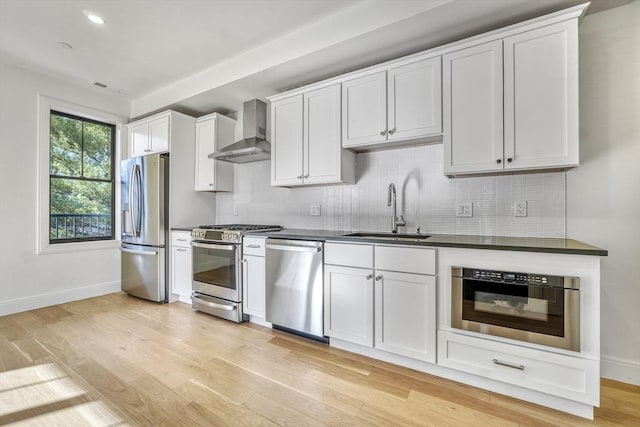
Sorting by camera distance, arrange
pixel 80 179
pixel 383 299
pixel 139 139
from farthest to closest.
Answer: pixel 139 139
pixel 80 179
pixel 383 299

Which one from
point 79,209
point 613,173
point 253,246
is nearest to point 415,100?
point 613,173

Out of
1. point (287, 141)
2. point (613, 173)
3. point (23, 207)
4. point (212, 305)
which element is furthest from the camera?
point (23, 207)

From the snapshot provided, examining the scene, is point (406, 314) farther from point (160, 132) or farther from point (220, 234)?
point (160, 132)

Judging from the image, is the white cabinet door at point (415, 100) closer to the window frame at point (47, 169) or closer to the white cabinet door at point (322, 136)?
the white cabinet door at point (322, 136)

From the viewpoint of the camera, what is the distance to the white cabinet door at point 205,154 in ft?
12.4

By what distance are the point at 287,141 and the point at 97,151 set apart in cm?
291

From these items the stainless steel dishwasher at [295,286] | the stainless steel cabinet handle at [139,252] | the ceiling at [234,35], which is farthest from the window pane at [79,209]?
the stainless steel dishwasher at [295,286]

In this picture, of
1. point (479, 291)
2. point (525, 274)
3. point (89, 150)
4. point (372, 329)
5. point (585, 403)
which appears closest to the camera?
point (585, 403)

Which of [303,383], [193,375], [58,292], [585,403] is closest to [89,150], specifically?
[58,292]

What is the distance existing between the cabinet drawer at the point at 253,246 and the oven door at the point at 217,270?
0.09 m

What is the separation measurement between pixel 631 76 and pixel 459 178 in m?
1.23

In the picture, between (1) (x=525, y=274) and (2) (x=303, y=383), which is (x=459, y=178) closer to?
(1) (x=525, y=274)

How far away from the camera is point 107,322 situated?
2.98m

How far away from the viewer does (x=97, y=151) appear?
13.2 ft
